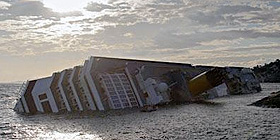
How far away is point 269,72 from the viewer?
315 ft

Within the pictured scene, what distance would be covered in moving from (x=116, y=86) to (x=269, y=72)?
66.4 metres

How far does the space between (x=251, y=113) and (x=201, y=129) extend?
6.49 meters

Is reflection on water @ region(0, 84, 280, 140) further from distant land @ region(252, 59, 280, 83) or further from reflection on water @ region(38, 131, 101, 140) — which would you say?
distant land @ region(252, 59, 280, 83)

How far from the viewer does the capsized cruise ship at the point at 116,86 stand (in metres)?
40.0

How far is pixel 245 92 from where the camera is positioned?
5159 cm

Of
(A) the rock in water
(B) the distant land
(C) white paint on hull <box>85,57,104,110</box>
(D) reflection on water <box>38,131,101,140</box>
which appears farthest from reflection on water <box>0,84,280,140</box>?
(B) the distant land

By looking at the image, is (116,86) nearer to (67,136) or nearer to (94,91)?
(94,91)

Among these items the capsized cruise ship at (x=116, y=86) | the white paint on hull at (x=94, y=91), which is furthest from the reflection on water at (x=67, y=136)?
the capsized cruise ship at (x=116, y=86)

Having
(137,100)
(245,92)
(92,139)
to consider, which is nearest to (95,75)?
(137,100)

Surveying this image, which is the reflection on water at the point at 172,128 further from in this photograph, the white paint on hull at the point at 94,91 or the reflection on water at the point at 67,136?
the white paint on hull at the point at 94,91

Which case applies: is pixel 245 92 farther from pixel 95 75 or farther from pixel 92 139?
pixel 92 139

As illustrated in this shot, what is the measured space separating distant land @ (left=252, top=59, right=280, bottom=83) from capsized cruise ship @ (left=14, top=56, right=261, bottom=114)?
4878 centimetres

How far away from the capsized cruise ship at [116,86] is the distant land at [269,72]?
48783 millimetres

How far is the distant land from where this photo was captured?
297 feet
